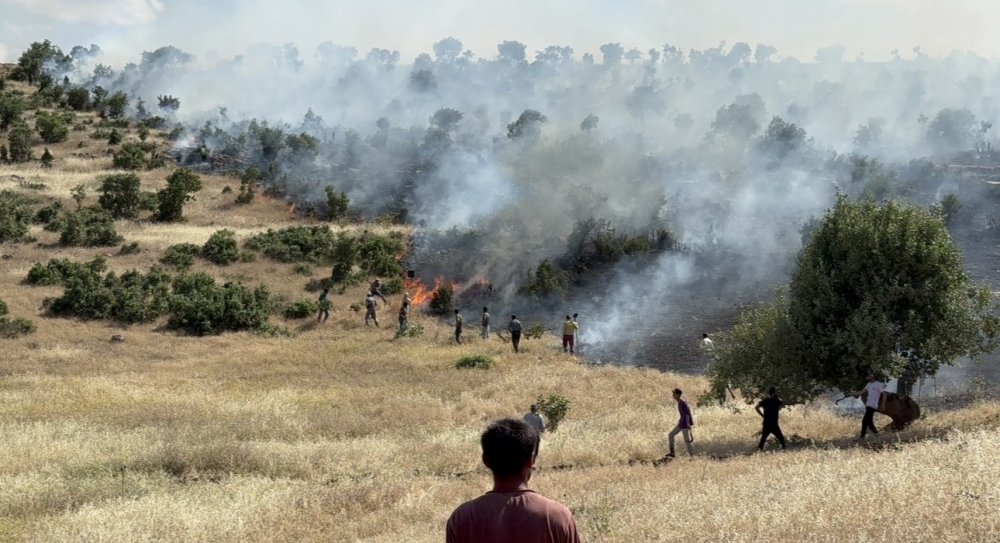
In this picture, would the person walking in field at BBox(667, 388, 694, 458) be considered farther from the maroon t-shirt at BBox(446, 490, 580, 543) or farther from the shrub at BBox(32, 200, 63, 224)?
the shrub at BBox(32, 200, 63, 224)

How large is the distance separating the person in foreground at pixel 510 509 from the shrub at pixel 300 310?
31571 mm

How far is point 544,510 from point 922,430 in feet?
46.1

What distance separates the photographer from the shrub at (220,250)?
4209 cm

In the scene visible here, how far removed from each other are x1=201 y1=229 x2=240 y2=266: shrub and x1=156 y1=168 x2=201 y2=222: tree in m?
9.01

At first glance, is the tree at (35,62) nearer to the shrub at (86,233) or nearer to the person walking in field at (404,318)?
the shrub at (86,233)

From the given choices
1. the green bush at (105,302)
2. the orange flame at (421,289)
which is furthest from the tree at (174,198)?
the orange flame at (421,289)

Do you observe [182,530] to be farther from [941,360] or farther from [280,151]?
[280,151]

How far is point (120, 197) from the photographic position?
50281 millimetres

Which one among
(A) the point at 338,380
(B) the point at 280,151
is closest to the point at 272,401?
(A) the point at 338,380

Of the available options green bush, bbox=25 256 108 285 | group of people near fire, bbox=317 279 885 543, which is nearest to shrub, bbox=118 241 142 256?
→ green bush, bbox=25 256 108 285

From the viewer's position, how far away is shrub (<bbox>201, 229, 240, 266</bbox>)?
42094 millimetres

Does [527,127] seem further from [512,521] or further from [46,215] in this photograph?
[512,521]

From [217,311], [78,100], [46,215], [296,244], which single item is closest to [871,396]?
[217,311]

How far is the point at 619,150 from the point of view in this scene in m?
74.2
